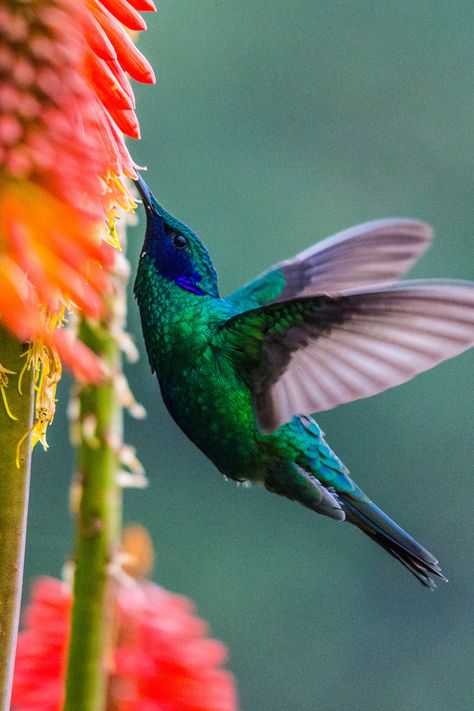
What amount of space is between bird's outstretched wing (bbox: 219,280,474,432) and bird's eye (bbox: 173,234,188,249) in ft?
0.47

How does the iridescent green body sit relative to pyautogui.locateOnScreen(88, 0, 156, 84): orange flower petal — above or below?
below

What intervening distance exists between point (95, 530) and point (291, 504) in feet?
19.1

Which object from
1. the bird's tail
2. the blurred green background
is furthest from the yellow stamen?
the blurred green background

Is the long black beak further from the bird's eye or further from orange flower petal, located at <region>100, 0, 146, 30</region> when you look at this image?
orange flower petal, located at <region>100, 0, 146, 30</region>

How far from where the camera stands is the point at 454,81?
8.05 m

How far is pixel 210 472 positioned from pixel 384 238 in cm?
463

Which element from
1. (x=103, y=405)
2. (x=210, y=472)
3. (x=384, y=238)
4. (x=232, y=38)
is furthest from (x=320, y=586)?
(x=103, y=405)

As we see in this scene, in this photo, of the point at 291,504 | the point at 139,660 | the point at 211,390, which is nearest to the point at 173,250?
the point at 211,390

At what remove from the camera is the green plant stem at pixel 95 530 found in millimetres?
1094

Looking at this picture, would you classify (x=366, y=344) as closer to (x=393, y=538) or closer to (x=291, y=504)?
(x=393, y=538)

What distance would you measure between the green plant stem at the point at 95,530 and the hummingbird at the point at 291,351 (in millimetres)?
578

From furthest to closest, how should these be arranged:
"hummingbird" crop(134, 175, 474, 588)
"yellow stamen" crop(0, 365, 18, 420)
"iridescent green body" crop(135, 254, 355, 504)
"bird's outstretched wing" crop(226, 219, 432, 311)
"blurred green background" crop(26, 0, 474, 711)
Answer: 1. "blurred green background" crop(26, 0, 474, 711)
2. "bird's outstretched wing" crop(226, 219, 432, 311)
3. "iridescent green body" crop(135, 254, 355, 504)
4. "hummingbird" crop(134, 175, 474, 588)
5. "yellow stamen" crop(0, 365, 18, 420)

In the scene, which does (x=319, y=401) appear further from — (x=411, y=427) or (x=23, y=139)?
(x=411, y=427)

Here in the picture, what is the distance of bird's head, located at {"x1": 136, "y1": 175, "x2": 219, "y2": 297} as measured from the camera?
1.89m
